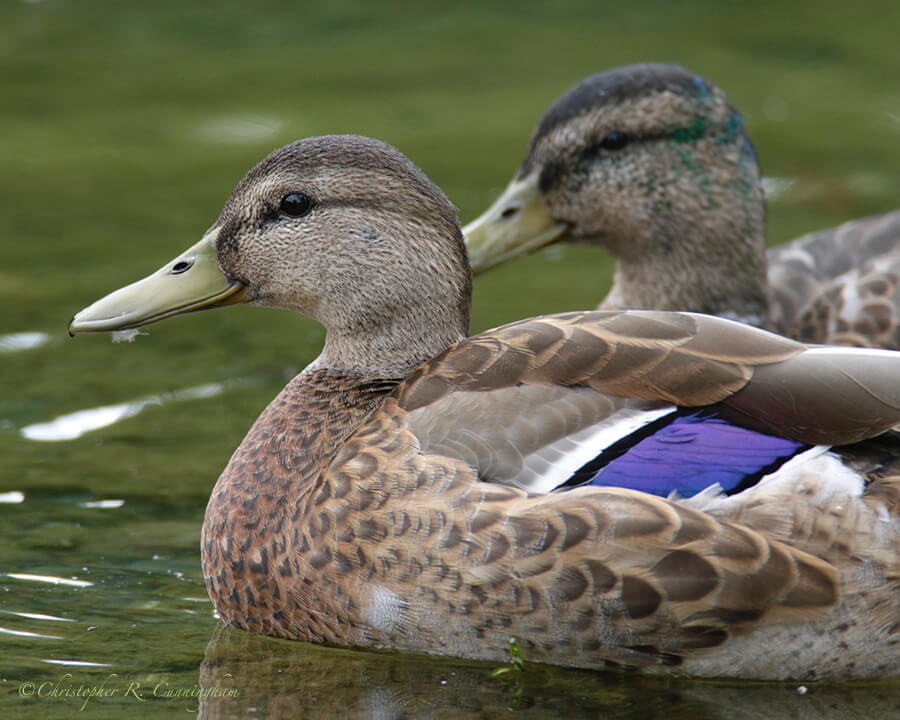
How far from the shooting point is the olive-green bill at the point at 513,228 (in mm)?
7375

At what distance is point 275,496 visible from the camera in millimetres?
5172

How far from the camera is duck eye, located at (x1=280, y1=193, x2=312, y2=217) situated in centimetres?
542

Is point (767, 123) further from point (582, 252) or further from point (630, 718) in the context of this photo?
point (630, 718)

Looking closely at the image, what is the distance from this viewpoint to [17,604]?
530cm

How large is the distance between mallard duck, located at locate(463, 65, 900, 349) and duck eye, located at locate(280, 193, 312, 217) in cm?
201

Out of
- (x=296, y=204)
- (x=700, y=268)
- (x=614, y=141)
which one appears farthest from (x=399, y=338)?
(x=700, y=268)

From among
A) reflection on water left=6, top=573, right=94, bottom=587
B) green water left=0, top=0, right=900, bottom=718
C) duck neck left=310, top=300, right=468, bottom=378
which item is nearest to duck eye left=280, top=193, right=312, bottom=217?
duck neck left=310, top=300, right=468, bottom=378

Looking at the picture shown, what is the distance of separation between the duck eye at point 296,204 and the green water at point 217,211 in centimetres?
131

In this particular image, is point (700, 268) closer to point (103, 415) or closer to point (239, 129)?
point (103, 415)

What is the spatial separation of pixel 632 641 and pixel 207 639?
141 centimetres

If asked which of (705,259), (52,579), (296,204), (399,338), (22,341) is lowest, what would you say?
(52,579)

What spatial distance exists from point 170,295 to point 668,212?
2765 millimetres

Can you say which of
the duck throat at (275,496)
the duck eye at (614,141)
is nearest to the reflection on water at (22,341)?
the duck throat at (275,496)

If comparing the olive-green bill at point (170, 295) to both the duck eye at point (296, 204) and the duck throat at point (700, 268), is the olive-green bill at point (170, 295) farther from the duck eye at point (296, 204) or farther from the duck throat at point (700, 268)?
the duck throat at point (700, 268)
